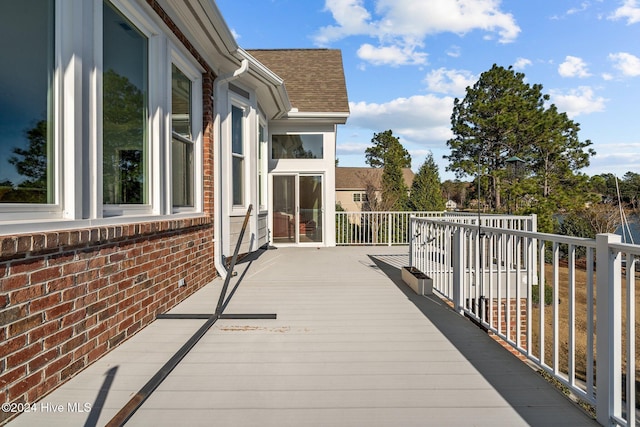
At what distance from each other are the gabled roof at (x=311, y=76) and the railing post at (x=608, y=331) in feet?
23.0

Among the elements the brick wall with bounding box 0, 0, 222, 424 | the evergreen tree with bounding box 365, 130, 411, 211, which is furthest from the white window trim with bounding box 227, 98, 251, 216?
the evergreen tree with bounding box 365, 130, 411, 211

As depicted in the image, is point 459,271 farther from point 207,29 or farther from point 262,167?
point 262,167

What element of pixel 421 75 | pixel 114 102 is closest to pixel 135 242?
pixel 114 102

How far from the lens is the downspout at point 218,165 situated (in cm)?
477

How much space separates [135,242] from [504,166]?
18658mm

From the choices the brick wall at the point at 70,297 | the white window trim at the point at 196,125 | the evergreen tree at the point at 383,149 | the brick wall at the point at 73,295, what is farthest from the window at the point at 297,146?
the evergreen tree at the point at 383,149

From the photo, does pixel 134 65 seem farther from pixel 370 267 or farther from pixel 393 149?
pixel 393 149

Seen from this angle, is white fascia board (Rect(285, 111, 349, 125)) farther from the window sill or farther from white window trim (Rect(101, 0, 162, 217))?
the window sill

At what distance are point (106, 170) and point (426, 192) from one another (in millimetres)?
15992

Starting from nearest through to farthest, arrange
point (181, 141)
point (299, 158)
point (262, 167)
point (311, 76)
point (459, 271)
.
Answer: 1. point (459, 271)
2. point (181, 141)
3. point (262, 167)
4. point (299, 158)
5. point (311, 76)

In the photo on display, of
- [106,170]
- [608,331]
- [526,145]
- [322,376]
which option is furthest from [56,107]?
[526,145]

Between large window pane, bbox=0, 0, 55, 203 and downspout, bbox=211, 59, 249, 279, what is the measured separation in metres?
2.69

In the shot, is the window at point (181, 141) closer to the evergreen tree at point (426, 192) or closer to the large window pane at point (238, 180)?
the large window pane at point (238, 180)

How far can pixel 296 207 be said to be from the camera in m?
8.53
